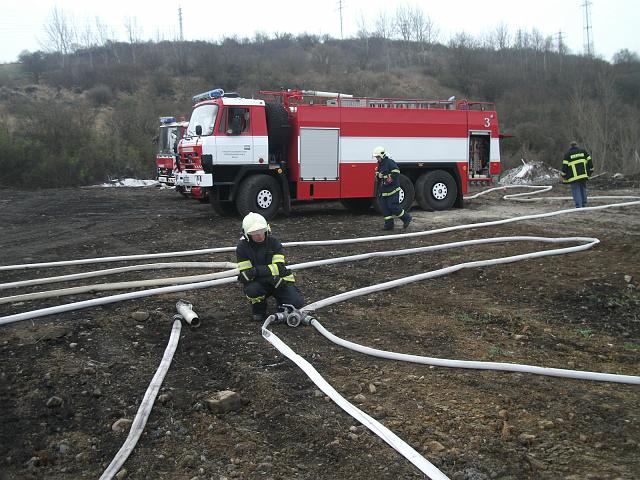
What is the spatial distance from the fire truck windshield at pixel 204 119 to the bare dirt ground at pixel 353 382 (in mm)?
5095

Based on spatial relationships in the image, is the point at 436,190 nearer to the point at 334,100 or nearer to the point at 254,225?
the point at 334,100

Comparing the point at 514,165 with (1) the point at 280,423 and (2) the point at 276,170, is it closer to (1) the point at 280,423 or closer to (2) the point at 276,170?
(2) the point at 276,170

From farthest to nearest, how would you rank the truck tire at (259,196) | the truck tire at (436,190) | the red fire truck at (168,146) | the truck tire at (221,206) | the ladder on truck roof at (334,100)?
the red fire truck at (168,146), the truck tire at (436,190), the ladder on truck roof at (334,100), the truck tire at (221,206), the truck tire at (259,196)

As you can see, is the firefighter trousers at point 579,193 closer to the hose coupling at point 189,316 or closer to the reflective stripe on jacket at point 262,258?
the reflective stripe on jacket at point 262,258

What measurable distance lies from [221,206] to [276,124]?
2.18 metres

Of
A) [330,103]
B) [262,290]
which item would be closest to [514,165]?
[330,103]

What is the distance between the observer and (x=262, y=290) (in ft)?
18.5

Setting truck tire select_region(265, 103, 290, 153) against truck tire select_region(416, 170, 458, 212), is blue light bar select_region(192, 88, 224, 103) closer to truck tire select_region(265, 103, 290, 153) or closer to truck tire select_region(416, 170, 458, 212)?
truck tire select_region(265, 103, 290, 153)

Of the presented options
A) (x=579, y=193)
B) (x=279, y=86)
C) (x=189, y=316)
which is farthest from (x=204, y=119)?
(x=279, y=86)

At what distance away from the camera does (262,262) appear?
5.69 m

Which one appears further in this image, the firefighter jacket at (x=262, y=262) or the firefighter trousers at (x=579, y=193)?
the firefighter trousers at (x=579, y=193)

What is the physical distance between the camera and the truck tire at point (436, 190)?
551 inches

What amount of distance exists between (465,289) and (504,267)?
41.6 inches

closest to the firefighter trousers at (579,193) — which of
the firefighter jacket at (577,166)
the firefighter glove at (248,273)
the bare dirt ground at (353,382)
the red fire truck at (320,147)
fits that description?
the firefighter jacket at (577,166)
